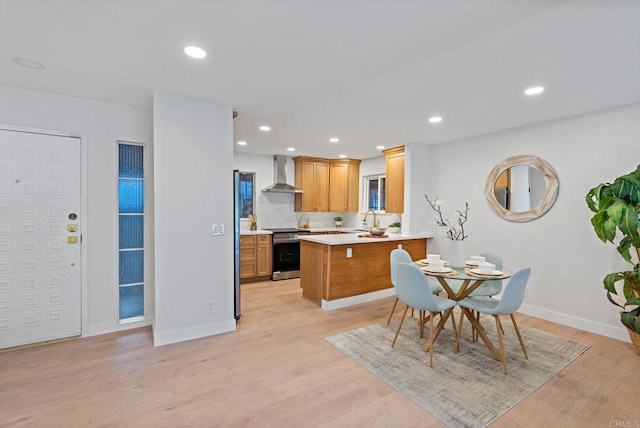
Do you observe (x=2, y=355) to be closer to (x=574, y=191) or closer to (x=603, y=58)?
(x=603, y=58)

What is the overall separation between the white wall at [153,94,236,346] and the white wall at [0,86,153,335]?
28.5 inches

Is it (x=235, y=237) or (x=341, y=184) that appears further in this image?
(x=341, y=184)

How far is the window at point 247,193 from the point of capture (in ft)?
20.1

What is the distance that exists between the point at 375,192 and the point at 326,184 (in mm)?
1123

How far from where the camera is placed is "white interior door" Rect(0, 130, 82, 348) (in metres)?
2.84

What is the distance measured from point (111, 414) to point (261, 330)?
1550 mm

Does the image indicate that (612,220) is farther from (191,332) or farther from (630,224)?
(191,332)

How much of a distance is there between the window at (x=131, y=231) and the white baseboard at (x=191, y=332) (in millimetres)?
719

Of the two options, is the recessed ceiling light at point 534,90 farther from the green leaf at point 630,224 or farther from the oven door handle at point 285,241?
the oven door handle at point 285,241

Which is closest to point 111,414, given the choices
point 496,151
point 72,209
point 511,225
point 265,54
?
point 72,209

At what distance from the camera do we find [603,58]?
217 cm

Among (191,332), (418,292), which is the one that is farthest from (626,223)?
(191,332)

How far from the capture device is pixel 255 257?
5.45 metres

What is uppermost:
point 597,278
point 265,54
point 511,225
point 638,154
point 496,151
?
point 265,54
